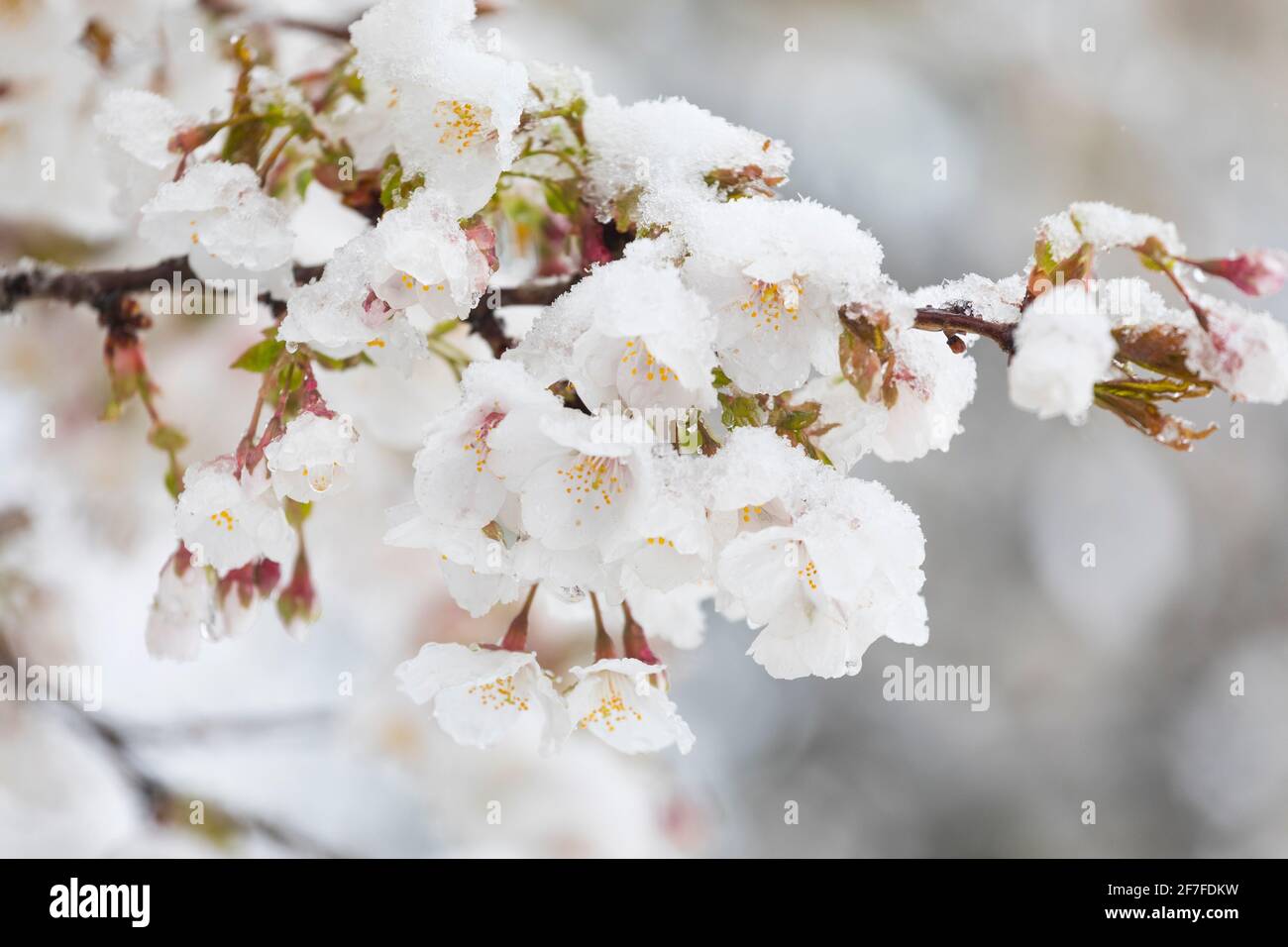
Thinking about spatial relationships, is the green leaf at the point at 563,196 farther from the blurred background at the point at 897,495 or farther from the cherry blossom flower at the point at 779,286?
the blurred background at the point at 897,495

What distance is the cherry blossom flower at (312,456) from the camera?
55 cm

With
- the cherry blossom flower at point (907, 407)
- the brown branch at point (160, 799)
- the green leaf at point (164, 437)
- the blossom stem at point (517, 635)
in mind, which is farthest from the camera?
the brown branch at point (160, 799)

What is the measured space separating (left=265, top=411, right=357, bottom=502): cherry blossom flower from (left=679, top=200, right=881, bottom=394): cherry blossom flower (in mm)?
201

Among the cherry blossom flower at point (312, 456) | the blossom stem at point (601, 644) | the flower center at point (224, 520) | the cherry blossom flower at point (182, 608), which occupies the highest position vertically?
the cherry blossom flower at point (312, 456)

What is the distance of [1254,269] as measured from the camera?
492 millimetres

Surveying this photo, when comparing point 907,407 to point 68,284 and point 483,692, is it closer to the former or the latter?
point 483,692

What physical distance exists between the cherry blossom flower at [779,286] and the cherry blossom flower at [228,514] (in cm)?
27

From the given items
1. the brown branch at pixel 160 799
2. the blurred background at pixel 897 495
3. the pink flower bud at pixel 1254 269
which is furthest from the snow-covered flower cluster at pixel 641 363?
the brown branch at pixel 160 799

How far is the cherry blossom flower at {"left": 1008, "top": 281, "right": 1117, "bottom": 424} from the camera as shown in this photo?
0.44 metres

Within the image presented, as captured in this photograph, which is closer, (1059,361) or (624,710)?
(1059,361)

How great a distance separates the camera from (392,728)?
1.81 metres

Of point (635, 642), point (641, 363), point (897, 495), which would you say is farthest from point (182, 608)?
point (897, 495)

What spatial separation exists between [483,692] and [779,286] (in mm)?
294
